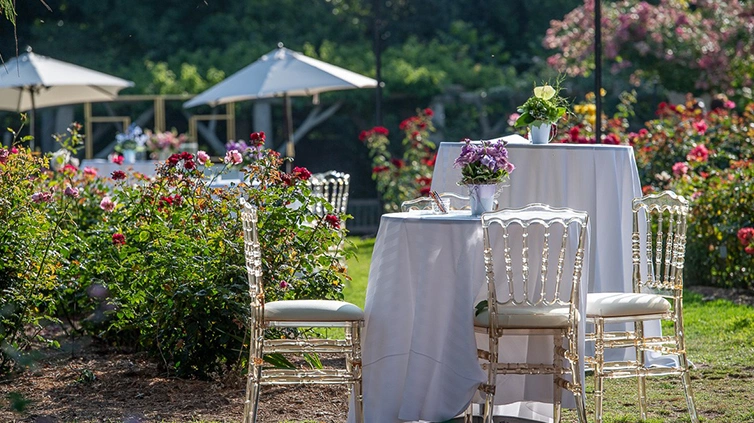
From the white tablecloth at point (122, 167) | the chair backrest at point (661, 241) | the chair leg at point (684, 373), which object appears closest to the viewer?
the chair leg at point (684, 373)

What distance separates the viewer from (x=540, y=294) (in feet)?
12.4

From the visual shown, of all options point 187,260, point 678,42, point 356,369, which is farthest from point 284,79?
point 356,369

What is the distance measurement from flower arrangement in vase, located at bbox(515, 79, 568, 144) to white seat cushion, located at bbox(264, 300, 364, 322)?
1.62 m

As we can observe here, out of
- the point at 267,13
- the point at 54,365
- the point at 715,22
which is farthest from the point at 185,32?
the point at 54,365

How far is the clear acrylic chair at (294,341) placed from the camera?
3.74 m

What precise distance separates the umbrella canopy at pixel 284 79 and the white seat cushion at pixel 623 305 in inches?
264

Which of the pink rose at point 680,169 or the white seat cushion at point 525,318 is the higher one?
the pink rose at point 680,169

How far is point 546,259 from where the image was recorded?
Answer: 369 centimetres

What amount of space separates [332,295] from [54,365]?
1.53 m

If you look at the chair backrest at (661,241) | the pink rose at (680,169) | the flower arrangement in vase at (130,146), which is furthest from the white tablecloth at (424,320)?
the flower arrangement in vase at (130,146)

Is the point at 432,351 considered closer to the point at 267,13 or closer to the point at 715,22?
the point at 715,22

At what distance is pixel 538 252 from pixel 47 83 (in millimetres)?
8423

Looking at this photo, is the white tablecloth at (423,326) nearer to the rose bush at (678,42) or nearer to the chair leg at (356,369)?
the chair leg at (356,369)

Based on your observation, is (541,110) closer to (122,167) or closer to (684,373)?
(684,373)
